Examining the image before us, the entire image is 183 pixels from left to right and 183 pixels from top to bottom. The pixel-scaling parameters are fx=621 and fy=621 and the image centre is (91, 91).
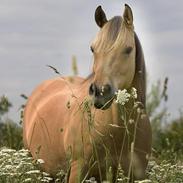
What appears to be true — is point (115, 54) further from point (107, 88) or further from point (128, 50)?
point (107, 88)

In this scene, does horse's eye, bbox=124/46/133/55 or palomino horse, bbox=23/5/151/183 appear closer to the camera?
palomino horse, bbox=23/5/151/183

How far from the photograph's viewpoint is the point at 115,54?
215 inches

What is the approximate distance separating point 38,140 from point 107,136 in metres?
1.97

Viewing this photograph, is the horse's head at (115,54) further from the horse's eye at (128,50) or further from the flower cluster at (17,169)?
the flower cluster at (17,169)

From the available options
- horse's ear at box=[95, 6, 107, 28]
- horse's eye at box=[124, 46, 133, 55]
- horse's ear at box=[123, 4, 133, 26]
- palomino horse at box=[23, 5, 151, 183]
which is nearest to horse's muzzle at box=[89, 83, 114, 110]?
palomino horse at box=[23, 5, 151, 183]

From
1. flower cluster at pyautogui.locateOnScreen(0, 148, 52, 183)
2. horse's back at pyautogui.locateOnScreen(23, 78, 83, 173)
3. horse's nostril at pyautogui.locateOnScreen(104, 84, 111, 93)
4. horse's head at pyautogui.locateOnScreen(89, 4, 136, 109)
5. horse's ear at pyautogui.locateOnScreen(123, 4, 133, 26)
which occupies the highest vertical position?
horse's ear at pyautogui.locateOnScreen(123, 4, 133, 26)

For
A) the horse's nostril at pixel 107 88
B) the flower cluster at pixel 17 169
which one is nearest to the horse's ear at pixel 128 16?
the horse's nostril at pixel 107 88

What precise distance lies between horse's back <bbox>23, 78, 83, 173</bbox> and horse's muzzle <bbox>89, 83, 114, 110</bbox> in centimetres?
105

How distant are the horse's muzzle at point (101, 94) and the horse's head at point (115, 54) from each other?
0.16ft

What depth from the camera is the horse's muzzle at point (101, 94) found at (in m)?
4.83

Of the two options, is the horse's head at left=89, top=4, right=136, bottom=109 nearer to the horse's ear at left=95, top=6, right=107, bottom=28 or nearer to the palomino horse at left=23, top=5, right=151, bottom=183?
the palomino horse at left=23, top=5, right=151, bottom=183

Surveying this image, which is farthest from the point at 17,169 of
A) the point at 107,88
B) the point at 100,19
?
the point at 100,19

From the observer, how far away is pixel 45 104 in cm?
761

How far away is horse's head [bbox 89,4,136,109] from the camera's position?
5.25 m
